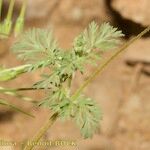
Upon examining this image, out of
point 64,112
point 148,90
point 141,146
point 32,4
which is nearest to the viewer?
point 64,112

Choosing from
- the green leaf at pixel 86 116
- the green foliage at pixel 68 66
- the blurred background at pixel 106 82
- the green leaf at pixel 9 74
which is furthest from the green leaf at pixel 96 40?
the blurred background at pixel 106 82

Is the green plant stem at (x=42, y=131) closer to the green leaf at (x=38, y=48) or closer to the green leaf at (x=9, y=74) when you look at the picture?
the green leaf at (x=38, y=48)

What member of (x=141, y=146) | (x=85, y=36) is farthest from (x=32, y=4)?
(x=85, y=36)

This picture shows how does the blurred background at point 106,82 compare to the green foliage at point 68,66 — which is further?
the blurred background at point 106,82

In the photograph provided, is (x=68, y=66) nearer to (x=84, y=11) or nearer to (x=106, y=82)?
(x=106, y=82)

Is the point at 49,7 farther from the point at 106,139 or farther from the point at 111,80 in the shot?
the point at 106,139

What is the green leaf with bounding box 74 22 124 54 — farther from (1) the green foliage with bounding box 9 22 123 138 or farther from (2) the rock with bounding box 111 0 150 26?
(2) the rock with bounding box 111 0 150 26

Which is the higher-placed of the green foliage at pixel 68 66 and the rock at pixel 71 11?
the rock at pixel 71 11

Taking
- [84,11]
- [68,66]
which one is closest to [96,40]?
[68,66]

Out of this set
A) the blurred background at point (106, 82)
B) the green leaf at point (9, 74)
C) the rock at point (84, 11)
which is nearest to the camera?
the green leaf at point (9, 74)
